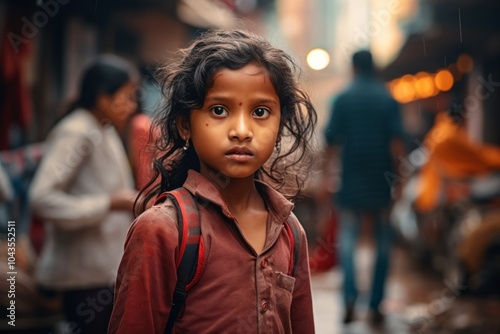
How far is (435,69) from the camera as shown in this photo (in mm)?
15117

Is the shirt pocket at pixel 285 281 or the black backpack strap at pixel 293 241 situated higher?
the black backpack strap at pixel 293 241

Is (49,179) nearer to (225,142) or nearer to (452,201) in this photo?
(225,142)

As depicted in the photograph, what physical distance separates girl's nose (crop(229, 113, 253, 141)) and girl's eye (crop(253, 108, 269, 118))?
0.17 feet

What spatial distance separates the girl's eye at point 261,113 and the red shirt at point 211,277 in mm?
226

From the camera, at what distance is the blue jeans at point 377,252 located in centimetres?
605

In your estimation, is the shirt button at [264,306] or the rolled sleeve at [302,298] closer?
the shirt button at [264,306]

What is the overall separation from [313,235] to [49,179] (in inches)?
387

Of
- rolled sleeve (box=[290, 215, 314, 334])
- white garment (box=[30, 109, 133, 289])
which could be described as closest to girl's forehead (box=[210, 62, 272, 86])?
rolled sleeve (box=[290, 215, 314, 334])

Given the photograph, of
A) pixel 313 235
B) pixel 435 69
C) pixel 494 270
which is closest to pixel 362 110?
pixel 494 270

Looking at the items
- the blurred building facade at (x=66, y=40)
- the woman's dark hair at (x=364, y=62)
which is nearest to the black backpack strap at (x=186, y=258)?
the blurred building facade at (x=66, y=40)

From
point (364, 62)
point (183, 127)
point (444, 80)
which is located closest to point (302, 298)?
point (183, 127)

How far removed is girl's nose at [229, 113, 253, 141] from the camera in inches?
69.8

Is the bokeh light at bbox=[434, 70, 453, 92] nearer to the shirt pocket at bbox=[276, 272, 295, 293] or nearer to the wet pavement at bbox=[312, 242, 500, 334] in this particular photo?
the wet pavement at bbox=[312, 242, 500, 334]

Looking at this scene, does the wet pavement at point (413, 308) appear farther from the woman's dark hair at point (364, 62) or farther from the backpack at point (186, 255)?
the backpack at point (186, 255)
